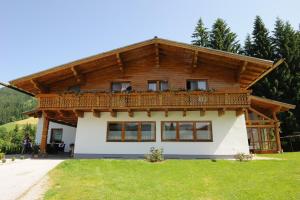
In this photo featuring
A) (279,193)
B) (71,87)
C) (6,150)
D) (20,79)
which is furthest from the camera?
(6,150)

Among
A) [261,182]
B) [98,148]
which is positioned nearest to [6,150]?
[98,148]

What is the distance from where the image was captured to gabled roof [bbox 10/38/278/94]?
16.3 metres

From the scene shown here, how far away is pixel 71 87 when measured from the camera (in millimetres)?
18969

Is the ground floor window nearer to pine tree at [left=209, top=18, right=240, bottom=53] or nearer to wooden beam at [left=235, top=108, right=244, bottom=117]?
wooden beam at [left=235, top=108, right=244, bottom=117]

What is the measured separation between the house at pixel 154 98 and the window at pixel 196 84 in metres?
0.07

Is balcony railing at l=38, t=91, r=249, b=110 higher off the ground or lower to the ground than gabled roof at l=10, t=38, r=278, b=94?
lower

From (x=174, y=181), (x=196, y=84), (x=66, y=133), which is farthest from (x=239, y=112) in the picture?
(x=66, y=133)

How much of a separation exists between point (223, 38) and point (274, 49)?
25.6 ft

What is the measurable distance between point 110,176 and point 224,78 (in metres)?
11.4

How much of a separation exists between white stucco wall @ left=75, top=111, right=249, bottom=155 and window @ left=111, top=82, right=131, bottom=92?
2.06 m

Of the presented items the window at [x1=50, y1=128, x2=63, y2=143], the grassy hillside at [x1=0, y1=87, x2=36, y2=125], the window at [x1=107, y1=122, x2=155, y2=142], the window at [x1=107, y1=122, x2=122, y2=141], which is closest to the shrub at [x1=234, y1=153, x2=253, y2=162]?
the window at [x1=107, y1=122, x2=155, y2=142]

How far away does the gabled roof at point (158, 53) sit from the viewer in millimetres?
16295

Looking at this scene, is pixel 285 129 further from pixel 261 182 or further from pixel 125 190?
pixel 125 190

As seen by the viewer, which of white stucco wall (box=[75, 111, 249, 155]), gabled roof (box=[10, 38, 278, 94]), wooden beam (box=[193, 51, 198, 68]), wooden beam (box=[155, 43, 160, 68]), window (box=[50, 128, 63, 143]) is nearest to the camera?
white stucco wall (box=[75, 111, 249, 155])
